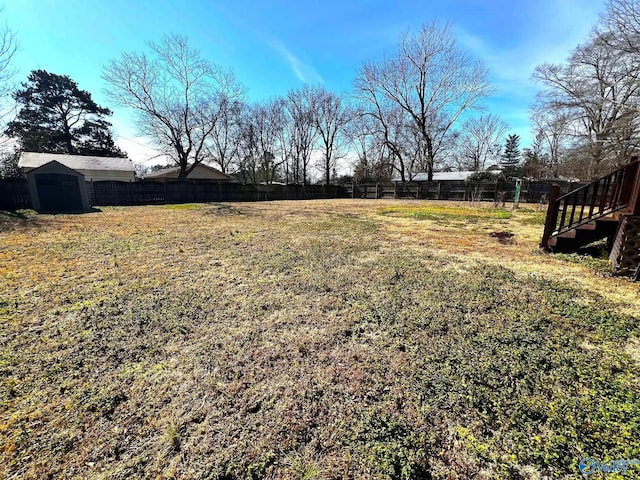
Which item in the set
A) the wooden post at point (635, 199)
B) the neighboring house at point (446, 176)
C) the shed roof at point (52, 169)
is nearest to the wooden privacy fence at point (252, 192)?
the shed roof at point (52, 169)

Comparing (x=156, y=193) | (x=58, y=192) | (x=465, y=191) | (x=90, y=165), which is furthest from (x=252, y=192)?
(x=465, y=191)

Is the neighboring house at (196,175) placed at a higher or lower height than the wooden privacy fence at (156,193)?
higher

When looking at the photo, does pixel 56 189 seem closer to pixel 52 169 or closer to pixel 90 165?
pixel 52 169

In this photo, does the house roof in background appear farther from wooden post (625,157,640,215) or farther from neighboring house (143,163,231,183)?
wooden post (625,157,640,215)

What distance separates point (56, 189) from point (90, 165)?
12220 millimetres

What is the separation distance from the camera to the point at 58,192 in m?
11.6

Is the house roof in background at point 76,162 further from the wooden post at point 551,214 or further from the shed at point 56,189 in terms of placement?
the wooden post at point 551,214

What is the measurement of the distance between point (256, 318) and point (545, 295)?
3.37 meters

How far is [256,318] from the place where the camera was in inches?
110

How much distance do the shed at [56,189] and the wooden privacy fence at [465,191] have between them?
2017 centimetres

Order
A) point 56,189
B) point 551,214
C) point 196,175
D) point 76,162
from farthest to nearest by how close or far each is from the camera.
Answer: point 196,175, point 76,162, point 56,189, point 551,214

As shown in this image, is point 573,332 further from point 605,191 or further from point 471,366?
point 605,191

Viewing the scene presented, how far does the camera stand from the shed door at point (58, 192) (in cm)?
1129

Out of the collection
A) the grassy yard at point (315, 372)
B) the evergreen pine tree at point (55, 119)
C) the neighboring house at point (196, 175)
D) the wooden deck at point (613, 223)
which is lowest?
the grassy yard at point (315, 372)
